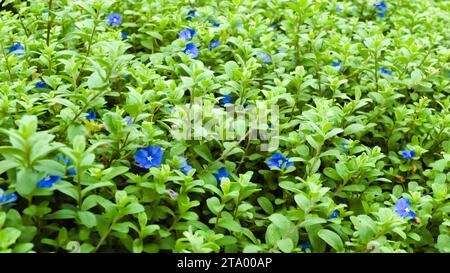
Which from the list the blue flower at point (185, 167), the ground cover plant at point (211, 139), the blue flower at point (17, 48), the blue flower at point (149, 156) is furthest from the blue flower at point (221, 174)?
the blue flower at point (17, 48)

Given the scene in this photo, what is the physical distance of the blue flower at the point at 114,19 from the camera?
3071 mm

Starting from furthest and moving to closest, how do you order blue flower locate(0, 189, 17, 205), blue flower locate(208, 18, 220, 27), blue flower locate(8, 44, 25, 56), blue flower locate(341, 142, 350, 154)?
1. blue flower locate(208, 18, 220, 27)
2. blue flower locate(8, 44, 25, 56)
3. blue flower locate(341, 142, 350, 154)
4. blue flower locate(0, 189, 17, 205)

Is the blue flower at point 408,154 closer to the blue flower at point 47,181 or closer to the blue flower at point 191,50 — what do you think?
the blue flower at point 191,50

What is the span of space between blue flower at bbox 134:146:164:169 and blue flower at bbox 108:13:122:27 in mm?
1286

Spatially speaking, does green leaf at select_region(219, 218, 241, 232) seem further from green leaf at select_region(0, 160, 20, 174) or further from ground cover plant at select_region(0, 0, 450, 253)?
green leaf at select_region(0, 160, 20, 174)

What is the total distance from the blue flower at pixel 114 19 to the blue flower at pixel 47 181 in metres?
1.48

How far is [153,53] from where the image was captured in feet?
9.61

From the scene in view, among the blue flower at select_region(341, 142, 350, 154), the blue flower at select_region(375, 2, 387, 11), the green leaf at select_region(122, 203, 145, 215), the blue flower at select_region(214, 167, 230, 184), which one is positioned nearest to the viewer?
the green leaf at select_region(122, 203, 145, 215)

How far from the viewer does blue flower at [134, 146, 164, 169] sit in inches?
79.3

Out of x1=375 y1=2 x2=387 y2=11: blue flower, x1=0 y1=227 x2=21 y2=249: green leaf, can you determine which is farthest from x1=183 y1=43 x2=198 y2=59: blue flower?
x1=375 y1=2 x2=387 y2=11: blue flower

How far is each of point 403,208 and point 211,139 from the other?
846 mm

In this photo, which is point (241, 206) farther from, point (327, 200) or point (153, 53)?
point (153, 53)

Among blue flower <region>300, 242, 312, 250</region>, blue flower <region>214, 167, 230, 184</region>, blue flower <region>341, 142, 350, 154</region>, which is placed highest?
blue flower <region>341, 142, 350, 154</region>
